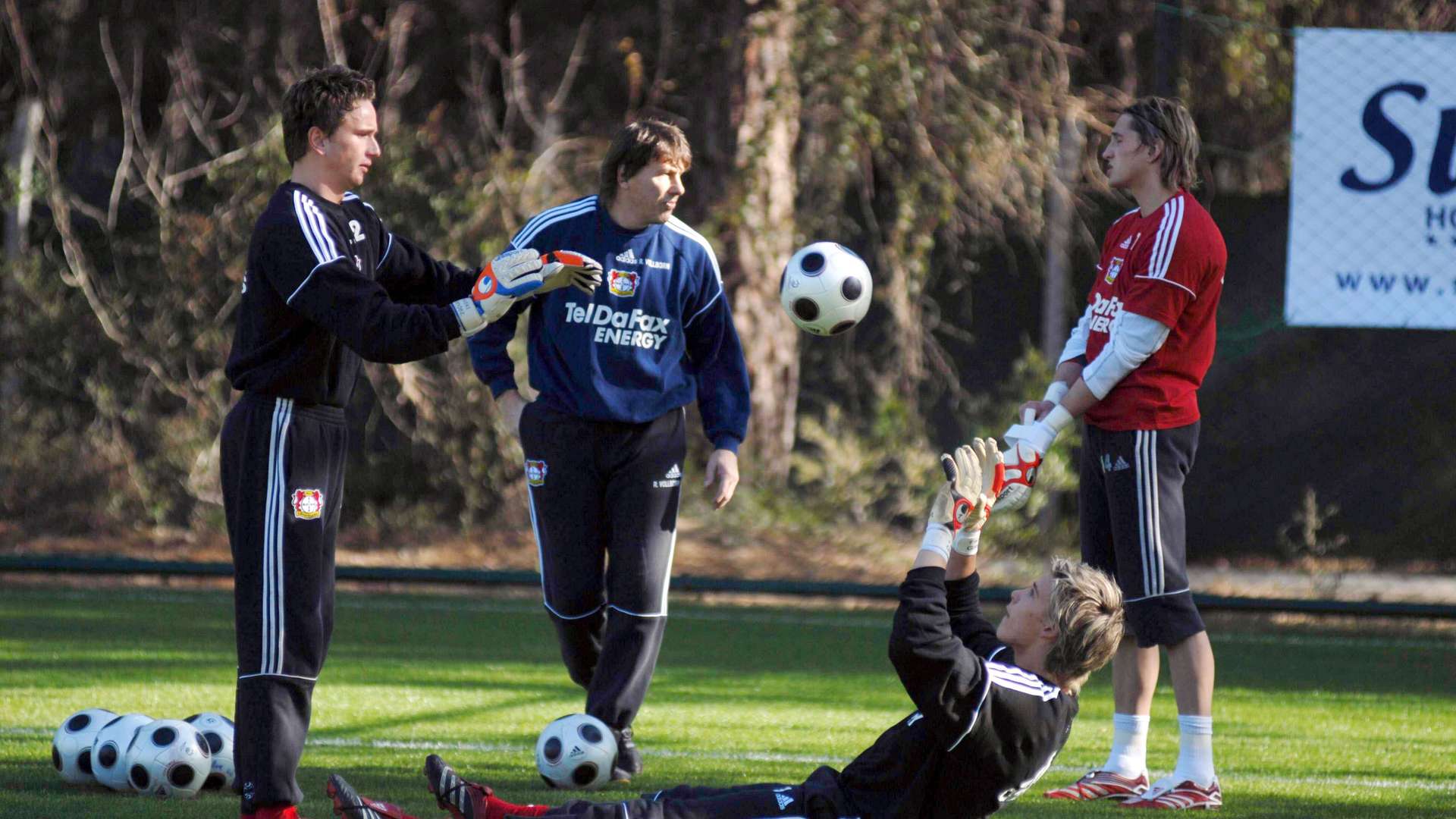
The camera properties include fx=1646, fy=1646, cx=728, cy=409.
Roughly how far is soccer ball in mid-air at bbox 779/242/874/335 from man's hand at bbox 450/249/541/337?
4.78 ft

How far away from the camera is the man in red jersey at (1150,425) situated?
15.8 feet

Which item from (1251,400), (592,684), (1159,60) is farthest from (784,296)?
(1251,400)

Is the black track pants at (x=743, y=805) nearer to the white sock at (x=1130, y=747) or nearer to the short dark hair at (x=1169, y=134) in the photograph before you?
the white sock at (x=1130, y=747)

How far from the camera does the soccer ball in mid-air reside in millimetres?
5254

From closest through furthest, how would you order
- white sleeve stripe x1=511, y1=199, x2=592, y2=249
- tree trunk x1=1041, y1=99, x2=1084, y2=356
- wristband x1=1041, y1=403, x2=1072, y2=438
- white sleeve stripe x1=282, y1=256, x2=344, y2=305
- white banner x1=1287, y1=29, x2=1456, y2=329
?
white sleeve stripe x1=282, y1=256, x2=344, y2=305
wristband x1=1041, y1=403, x2=1072, y2=438
white sleeve stripe x1=511, y1=199, x2=592, y2=249
white banner x1=1287, y1=29, x2=1456, y2=329
tree trunk x1=1041, y1=99, x2=1084, y2=356

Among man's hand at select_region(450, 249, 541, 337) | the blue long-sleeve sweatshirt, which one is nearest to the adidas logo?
the blue long-sleeve sweatshirt

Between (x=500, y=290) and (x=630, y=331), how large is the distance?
1.16 m

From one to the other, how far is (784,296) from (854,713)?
181 cm

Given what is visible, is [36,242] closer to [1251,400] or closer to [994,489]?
[1251,400]

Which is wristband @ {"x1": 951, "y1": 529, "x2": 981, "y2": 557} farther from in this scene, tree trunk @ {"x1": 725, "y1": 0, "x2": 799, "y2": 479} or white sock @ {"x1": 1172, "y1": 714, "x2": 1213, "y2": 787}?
tree trunk @ {"x1": 725, "y1": 0, "x2": 799, "y2": 479}


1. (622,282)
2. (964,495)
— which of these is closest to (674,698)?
(622,282)

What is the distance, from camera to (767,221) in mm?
10836

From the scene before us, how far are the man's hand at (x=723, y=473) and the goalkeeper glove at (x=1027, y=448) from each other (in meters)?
0.87

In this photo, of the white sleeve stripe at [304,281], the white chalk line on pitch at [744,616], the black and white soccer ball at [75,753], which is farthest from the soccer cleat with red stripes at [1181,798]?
the white chalk line on pitch at [744,616]
